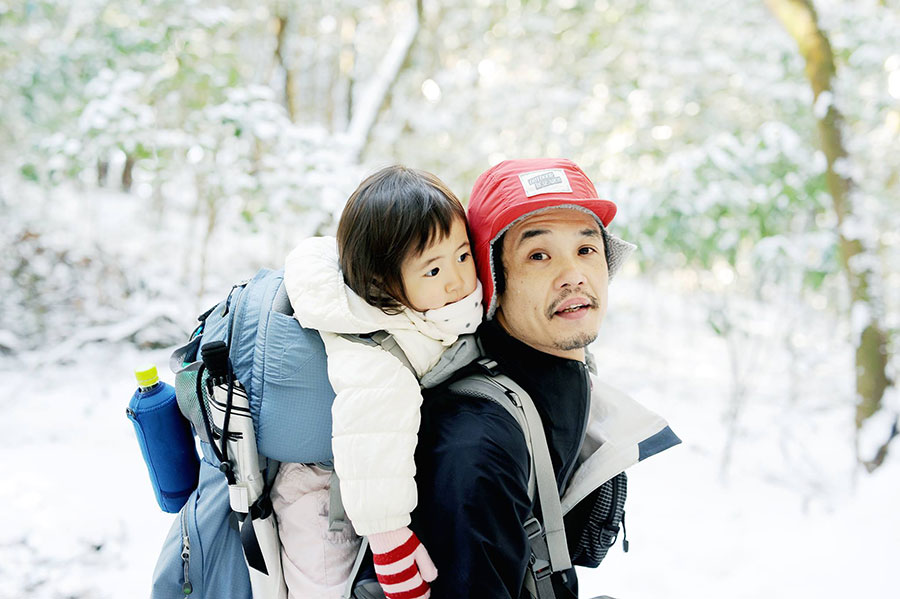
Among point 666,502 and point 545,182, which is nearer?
point 545,182

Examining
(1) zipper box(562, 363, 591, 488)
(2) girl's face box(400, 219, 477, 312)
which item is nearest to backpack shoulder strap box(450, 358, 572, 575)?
(1) zipper box(562, 363, 591, 488)

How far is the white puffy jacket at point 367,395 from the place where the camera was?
1.12 meters

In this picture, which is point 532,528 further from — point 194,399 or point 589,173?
point 589,173

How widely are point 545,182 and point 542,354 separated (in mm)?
421

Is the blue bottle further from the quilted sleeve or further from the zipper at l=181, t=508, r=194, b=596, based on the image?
the quilted sleeve

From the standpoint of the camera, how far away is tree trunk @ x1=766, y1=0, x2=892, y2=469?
10.9 feet

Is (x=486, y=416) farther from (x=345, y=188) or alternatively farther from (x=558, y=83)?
(x=558, y=83)

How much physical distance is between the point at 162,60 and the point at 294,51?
2956 millimetres

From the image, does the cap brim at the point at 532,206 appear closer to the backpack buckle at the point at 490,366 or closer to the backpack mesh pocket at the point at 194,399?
the backpack buckle at the point at 490,366

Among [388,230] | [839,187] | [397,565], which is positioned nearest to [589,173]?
[839,187]

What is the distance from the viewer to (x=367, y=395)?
113cm

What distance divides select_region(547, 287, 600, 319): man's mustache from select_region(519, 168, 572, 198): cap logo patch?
0.24 m

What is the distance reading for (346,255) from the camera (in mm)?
1311

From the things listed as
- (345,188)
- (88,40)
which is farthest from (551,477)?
(88,40)
